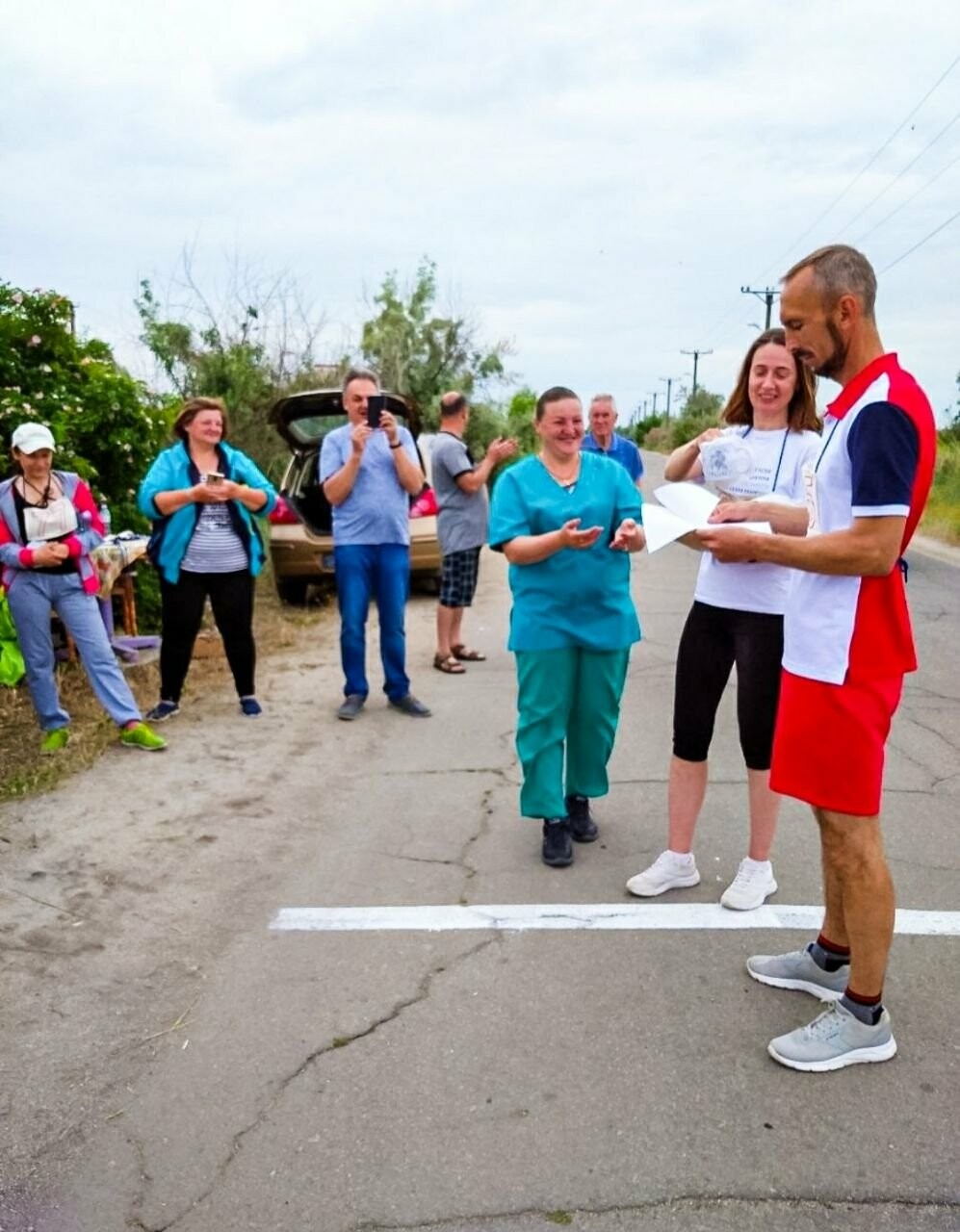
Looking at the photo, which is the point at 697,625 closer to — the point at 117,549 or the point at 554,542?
the point at 554,542

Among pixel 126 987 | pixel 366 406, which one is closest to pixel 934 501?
pixel 366 406

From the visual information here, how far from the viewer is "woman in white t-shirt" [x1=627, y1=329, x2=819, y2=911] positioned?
3.53 metres

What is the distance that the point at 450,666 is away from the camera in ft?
24.5

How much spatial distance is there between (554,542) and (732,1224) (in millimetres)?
2219

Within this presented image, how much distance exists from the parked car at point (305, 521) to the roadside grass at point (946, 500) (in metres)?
10.1

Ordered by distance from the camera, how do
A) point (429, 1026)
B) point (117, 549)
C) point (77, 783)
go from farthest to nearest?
point (117, 549) < point (77, 783) < point (429, 1026)

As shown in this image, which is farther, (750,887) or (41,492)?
(41,492)

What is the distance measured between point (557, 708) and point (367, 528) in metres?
2.47

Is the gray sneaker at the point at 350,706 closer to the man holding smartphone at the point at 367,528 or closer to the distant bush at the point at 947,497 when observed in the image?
the man holding smartphone at the point at 367,528

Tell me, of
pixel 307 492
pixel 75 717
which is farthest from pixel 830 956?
pixel 307 492

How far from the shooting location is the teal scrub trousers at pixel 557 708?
13.2 ft

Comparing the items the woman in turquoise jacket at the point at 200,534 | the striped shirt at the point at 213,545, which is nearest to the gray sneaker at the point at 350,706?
the woman in turquoise jacket at the point at 200,534

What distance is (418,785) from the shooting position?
5.05m

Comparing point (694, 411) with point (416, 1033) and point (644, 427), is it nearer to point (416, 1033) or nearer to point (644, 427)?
point (644, 427)
